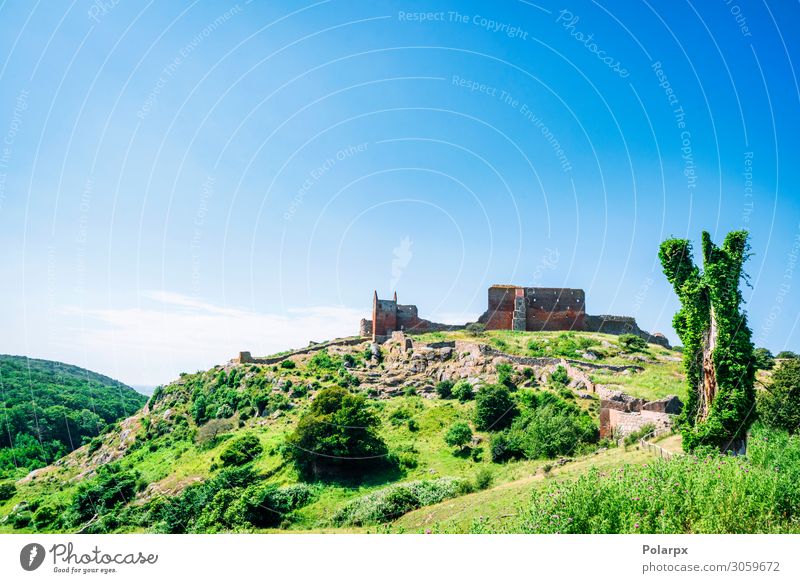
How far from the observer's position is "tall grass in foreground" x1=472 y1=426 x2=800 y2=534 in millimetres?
10688

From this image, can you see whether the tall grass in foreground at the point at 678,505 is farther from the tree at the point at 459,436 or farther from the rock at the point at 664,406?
the tree at the point at 459,436

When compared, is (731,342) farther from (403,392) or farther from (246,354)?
(246,354)

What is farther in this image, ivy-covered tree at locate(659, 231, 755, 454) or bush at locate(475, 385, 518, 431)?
bush at locate(475, 385, 518, 431)

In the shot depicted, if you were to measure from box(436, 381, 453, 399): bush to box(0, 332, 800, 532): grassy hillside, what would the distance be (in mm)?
270

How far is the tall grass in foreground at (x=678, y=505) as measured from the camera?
10688mm

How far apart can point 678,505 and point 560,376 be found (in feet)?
93.7

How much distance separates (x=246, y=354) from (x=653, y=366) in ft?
150

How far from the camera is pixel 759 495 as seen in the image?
1120cm

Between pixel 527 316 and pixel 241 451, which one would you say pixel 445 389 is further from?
pixel 527 316

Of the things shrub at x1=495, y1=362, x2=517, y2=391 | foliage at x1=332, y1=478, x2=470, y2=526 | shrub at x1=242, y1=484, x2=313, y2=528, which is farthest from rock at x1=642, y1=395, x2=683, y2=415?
shrub at x1=242, y1=484, x2=313, y2=528

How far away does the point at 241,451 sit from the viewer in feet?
126

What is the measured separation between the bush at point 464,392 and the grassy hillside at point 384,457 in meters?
0.17

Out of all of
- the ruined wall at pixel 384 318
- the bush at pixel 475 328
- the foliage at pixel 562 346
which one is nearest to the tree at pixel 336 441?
the foliage at pixel 562 346

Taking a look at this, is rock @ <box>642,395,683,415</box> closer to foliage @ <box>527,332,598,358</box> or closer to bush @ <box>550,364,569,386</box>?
bush @ <box>550,364,569,386</box>
